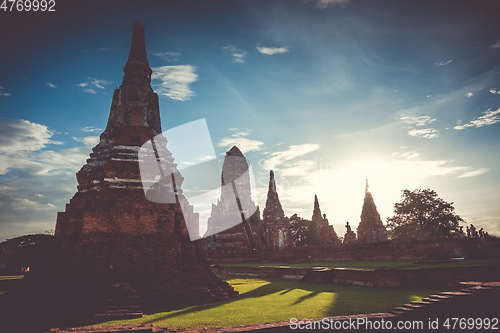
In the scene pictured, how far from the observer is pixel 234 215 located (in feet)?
95.7

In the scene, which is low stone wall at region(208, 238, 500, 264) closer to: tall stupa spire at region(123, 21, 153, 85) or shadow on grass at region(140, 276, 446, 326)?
shadow on grass at region(140, 276, 446, 326)

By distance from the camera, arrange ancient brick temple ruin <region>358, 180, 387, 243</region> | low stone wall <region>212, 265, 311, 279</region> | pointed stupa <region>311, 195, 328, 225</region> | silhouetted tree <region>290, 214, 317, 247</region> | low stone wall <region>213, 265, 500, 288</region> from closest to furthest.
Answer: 1. low stone wall <region>213, 265, 500, 288</region>
2. low stone wall <region>212, 265, 311, 279</region>
3. ancient brick temple ruin <region>358, 180, 387, 243</region>
4. pointed stupa <region>311, 195, 328, 225</region>
5. silhouetted tree <region>290, 214, 317, 247</region>

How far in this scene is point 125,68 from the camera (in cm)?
1394

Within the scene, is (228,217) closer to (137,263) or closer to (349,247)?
(349,247)

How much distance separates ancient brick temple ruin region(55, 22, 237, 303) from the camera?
29.4 ft

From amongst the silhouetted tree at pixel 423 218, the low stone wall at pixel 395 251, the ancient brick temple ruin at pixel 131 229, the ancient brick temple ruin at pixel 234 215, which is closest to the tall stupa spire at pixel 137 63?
the ancient brick temple ruin at pixel 131 229

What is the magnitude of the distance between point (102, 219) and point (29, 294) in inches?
104

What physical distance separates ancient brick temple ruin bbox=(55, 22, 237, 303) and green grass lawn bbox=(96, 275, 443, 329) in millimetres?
1166

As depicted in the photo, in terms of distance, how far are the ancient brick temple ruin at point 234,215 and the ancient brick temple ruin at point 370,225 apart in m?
8.34

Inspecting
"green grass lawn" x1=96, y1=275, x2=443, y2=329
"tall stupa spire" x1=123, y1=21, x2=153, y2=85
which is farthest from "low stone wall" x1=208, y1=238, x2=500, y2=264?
"tall stupa spire" x1=123, y1=21, x2=153, y2=85

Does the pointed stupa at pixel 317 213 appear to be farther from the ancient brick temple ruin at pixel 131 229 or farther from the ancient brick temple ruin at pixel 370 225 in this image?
the ancient brick temple ruin at pixel 131 229

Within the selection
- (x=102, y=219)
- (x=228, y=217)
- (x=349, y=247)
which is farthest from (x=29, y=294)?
(x=228, y=217)

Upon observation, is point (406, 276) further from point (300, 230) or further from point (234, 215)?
point (300, 230)

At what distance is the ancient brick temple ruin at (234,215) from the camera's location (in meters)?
26.8
